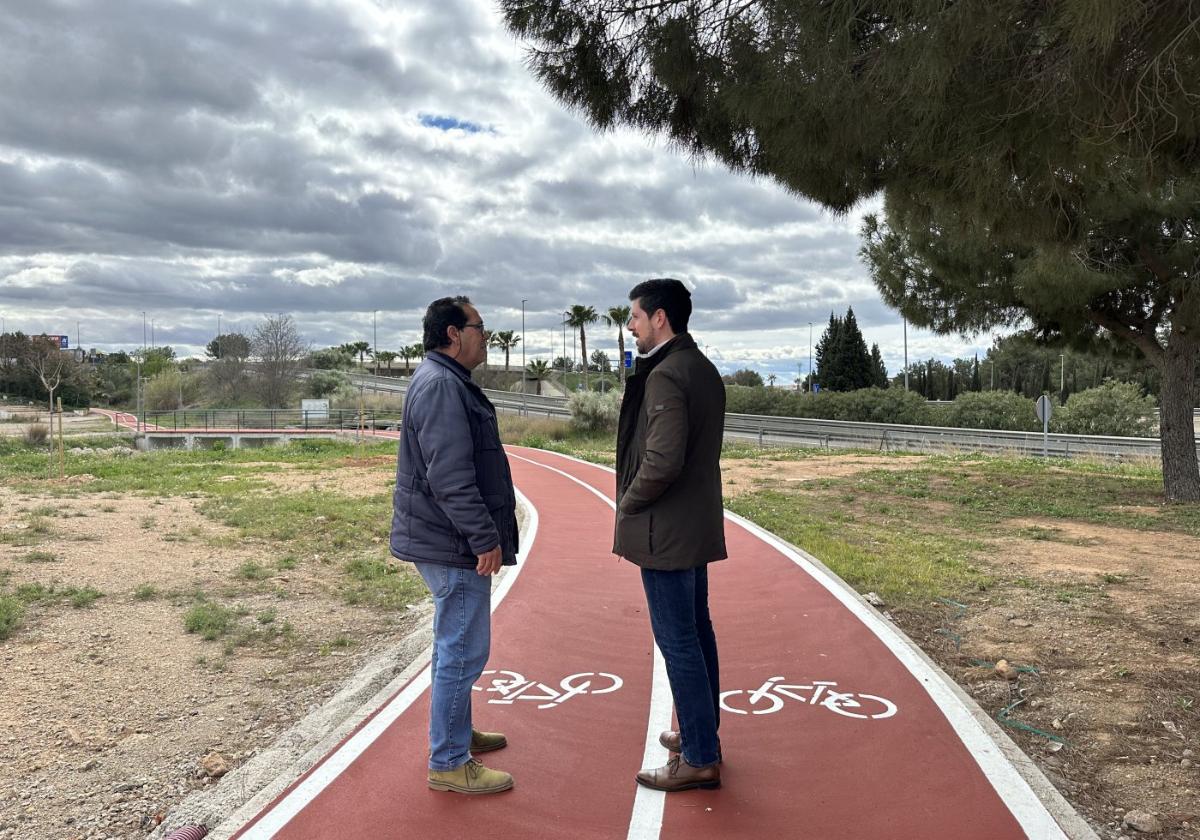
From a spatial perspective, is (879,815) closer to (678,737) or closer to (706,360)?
(678,737)

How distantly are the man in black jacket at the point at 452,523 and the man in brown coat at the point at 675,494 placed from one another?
600 millimetres

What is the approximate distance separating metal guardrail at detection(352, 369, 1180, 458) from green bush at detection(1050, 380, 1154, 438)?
4.69 meters

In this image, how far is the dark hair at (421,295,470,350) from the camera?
3.82 meters

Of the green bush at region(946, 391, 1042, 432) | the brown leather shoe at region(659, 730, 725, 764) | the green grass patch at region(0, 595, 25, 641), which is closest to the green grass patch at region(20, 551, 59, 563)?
the green grass patch at region(0, 595, 25, 641)

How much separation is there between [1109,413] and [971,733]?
128 ft

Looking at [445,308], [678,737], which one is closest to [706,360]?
[445,308]

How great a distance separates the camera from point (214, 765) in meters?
4.27

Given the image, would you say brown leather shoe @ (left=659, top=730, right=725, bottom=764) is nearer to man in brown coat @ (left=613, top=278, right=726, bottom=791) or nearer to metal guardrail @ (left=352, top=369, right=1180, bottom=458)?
man in brown coat @ (left=613, top=278, right=726, bottom=791)

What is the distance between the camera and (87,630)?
22.0ft

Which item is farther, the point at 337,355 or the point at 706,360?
the point at 337,355

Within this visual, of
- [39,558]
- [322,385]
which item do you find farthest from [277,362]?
[39,558]

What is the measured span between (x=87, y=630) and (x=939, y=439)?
32.4 m

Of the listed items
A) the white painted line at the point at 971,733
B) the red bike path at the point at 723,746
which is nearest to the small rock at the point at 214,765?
the red bike path at the point at 723,746

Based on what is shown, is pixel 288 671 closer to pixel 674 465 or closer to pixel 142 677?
pixel 142 677
